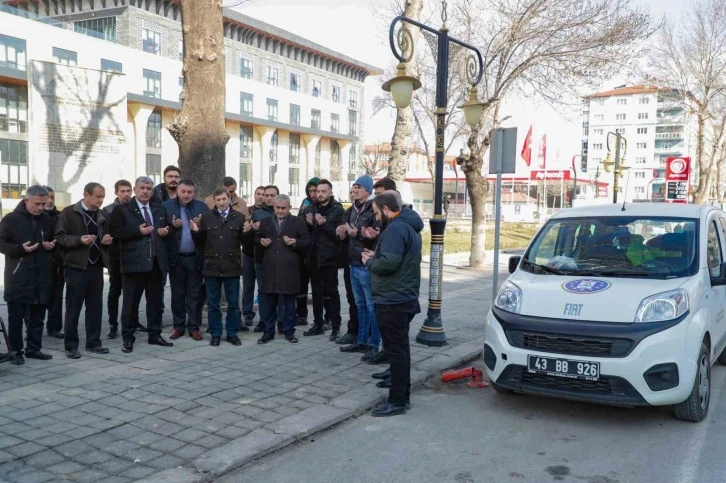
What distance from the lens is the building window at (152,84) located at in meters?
49.6

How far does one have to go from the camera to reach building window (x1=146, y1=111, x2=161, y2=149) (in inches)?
1946

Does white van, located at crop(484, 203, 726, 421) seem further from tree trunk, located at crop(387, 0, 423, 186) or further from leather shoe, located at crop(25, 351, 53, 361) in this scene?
tree trunk, located at crop(387, 0, 423, 186)

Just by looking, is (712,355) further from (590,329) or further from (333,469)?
(333,469)

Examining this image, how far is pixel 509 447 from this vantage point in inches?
188

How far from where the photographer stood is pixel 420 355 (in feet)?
24.6

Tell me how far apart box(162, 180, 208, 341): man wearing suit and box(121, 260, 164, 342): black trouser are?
10.9 inches

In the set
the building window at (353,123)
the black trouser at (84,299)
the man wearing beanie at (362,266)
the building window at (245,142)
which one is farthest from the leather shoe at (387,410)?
the building window at (353,123)

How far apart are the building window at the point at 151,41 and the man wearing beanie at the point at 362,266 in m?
50.1

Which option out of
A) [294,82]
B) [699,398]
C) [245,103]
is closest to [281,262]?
[699,398]

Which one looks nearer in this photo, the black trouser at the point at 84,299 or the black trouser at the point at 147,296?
the black trouser at the point at 84,299

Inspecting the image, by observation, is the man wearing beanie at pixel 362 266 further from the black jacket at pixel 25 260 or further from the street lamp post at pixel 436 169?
the black jacket at pixel 25 260

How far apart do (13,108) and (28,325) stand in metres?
40.6

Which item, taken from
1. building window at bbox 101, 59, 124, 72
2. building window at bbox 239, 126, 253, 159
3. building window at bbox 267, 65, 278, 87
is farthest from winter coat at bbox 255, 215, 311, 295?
building window at bbox 267, 65, 278, 87

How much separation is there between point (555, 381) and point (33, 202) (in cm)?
557
